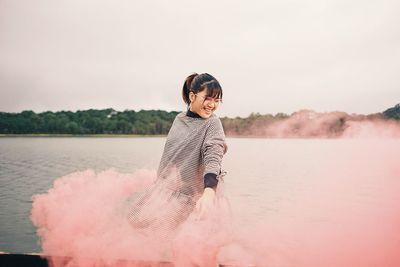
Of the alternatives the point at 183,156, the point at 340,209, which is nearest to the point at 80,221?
the point at 183,156

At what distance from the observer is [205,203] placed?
7.24 ft

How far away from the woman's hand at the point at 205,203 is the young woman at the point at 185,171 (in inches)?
9.3

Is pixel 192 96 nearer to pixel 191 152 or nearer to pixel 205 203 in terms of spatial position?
pixel 191 152

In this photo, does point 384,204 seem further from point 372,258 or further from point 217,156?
point 217,156

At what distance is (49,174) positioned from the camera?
70.1 feet

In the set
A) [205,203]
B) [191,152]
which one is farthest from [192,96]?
[205,203]

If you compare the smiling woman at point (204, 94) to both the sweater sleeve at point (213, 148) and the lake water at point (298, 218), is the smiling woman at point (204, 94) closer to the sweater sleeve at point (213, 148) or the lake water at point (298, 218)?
the sweater sleeve at point (213, 148)

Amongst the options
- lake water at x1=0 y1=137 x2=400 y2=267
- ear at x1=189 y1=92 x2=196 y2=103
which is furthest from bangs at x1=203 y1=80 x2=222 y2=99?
lake water at x1=0 y1=137 x2=400 y2=267

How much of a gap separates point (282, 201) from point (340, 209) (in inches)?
92.1

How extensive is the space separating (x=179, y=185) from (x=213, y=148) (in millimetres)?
408

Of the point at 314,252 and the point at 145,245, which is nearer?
the point at 145,245

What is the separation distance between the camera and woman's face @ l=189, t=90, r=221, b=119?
2.57 m

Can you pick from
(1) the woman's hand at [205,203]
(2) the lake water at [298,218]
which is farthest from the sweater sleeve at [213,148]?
(2) the lake water at [298,218]

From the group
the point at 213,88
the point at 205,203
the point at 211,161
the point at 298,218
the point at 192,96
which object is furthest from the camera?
the point at 298,218
